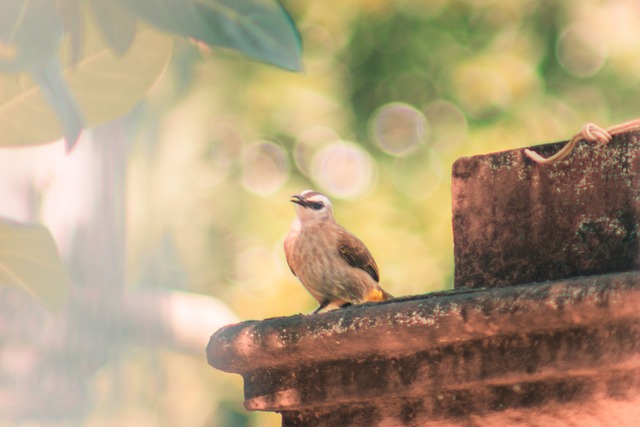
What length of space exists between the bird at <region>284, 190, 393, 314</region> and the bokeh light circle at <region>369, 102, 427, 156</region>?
4521 millimetres

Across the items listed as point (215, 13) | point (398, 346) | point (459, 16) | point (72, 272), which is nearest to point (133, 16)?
point (215, 13)

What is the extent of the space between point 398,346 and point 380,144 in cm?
809

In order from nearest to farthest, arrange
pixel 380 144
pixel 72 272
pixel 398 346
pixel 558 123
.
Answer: pixel 72 272 → pixel 398 346 → pixel 558 123 → pixel 380 144

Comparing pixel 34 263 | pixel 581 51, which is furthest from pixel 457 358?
pixel 581 51

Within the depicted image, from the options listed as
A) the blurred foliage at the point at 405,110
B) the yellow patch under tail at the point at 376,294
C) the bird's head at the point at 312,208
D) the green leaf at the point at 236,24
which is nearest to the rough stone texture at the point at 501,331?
the green leaf at the point at 236,24

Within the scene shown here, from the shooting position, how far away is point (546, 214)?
1877mm

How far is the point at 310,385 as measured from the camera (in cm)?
179

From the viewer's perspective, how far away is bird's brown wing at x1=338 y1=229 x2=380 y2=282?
16.3ft

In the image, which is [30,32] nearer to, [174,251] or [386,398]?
[174,251]

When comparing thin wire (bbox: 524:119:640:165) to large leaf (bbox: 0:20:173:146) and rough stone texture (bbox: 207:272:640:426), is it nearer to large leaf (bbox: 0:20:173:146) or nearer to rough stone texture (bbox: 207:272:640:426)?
rough stone texture (bbox: 207:272:640:426)

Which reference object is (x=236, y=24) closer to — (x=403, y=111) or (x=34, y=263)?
(x=34, y=263)

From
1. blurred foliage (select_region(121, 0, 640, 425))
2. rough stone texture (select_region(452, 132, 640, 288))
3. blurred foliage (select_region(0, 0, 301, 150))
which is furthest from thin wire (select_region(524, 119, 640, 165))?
blurred foliage (select_region(121, 0, 640, 425))

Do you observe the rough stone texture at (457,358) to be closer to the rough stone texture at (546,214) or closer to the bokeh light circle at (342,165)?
the rough stone texture at (546,214)

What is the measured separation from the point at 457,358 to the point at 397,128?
8280 mm
